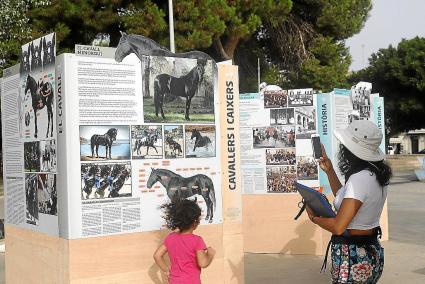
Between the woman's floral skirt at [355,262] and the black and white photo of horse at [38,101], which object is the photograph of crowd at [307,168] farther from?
the woman's floral skirt at [355,262]

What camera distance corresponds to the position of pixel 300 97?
28.7ft

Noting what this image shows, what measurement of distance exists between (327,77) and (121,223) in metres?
20.3

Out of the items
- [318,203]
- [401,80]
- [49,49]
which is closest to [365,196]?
[318,203]

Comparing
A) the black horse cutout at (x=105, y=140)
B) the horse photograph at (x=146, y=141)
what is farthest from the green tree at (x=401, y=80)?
the black horse cutout at (x=105, y=140)

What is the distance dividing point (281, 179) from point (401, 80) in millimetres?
35954

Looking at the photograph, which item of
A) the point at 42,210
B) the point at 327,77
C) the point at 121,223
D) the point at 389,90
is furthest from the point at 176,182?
the point at 389,90

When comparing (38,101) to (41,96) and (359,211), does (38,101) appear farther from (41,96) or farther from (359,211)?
(359,211)

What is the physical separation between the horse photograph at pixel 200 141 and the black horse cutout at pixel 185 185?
20cm

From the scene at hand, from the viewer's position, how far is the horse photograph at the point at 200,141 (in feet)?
17.1

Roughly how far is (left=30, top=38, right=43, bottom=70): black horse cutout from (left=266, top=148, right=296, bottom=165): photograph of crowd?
15.2ft

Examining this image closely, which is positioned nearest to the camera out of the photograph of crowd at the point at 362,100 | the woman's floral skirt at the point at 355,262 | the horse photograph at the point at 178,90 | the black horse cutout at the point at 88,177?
the woman's floral skirt at the point at 355,262

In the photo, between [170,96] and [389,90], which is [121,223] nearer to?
[170,96]

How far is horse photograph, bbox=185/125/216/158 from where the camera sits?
5.22 m

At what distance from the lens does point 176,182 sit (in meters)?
5.12
